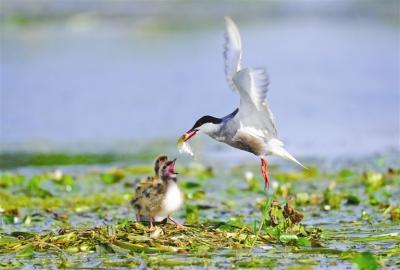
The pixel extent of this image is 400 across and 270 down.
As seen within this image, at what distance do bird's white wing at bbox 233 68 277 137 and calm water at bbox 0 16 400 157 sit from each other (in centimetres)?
586

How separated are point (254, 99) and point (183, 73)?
1606 cm

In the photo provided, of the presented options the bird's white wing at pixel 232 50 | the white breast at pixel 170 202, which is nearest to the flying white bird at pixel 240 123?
the bird's white wing at pixel 232 50

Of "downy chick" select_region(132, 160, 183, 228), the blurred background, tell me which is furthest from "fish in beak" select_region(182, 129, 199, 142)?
the blurred background

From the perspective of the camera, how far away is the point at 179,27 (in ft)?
113

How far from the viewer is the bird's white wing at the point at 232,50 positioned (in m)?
8.88

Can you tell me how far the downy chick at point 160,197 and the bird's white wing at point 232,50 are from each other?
98cm

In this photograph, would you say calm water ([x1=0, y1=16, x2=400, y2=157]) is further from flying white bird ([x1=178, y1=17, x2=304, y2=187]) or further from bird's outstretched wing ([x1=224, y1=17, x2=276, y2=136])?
bird's outstretched wing ([x1=224, y1=17, x2=276, y2=136])

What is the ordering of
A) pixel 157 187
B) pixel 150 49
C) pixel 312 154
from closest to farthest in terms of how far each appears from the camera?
pixel 157 187 < pixel 312 154 < pixel 150 49

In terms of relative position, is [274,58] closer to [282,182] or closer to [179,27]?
[179,27]

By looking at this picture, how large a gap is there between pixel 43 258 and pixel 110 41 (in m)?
23.7

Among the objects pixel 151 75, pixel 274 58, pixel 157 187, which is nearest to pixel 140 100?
pixel 151 75

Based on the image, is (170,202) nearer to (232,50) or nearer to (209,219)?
(232,50)

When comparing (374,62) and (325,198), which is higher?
(374,62)

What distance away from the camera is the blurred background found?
17141mm
